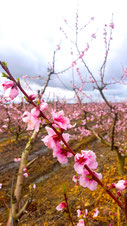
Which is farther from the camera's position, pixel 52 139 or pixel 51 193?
pixel 51 193

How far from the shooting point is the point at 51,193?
4.38 meters

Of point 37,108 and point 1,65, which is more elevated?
point 1,65

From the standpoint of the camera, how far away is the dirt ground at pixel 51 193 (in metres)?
2.93

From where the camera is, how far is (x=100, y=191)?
3809 mm

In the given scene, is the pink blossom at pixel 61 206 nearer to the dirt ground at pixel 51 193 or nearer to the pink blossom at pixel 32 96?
the dirt ground at pixel 51 193

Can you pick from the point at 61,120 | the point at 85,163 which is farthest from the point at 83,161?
the point at 61,120

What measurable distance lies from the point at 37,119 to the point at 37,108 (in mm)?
87

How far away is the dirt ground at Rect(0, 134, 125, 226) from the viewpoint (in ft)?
9.62

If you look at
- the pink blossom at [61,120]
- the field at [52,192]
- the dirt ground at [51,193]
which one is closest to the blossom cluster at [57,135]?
the pink blossom at [61,120]

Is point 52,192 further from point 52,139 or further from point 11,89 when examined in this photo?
point 11,89

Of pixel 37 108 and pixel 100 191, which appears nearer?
pixel 37 108

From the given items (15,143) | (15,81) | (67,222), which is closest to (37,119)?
(15,81)

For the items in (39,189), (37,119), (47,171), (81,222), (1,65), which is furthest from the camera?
(47,171)

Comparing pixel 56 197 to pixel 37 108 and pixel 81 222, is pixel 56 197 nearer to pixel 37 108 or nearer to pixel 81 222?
pixel 81 222
